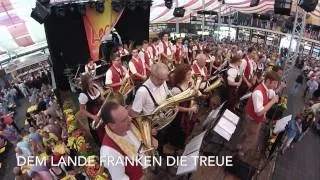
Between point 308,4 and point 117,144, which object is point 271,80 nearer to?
point 117,144

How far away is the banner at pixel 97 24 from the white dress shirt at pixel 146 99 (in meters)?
7.03

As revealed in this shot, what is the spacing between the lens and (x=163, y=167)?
3.82 metres

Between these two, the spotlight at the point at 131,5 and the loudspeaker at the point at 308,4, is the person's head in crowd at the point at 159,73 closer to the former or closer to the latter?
the loudspeaker at the point at 308,4

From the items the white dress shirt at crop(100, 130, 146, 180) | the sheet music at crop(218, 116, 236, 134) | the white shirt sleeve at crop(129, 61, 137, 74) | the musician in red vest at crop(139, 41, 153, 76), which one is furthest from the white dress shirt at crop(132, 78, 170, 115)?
the musician in red vest at crop(139, 41, 153, 76)

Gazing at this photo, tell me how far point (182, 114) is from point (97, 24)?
703cm

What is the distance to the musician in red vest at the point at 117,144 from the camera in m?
2.01

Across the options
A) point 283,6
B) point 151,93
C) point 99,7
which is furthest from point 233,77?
point 99,7

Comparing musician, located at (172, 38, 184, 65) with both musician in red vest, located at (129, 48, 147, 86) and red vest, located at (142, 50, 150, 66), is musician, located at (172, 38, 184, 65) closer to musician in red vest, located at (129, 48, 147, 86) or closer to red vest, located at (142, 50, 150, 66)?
red vest, located at (142, 50, 150, 66)

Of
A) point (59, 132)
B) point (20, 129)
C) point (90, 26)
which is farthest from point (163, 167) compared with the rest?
point (20, 129)

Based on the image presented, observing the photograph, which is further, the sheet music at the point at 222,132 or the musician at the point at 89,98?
the musician at the point at 89,98

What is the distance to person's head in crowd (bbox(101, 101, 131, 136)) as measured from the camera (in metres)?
1.99

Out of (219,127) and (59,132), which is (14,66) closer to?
(59,132)

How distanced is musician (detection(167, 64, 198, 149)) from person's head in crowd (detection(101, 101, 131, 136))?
1.43 m

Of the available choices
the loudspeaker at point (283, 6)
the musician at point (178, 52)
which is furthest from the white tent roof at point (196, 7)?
the musician at point (178, 52)
